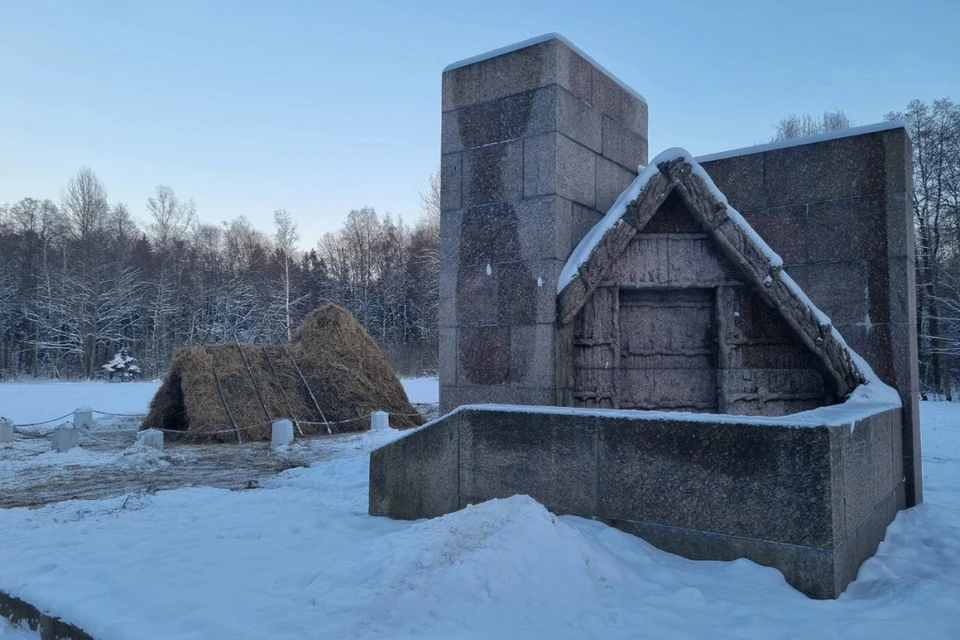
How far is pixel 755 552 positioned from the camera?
388 cm

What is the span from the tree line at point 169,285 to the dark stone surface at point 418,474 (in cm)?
2887

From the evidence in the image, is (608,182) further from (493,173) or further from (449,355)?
(449,355)

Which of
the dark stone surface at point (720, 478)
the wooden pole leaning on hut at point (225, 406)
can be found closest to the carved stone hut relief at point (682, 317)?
the dark stone surface at point (720, 478)

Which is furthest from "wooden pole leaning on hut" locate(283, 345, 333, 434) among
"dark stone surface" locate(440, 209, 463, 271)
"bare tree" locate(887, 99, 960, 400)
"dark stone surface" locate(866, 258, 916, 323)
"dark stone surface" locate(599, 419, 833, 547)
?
"bare tree" locate(887, 99, 960, 400)

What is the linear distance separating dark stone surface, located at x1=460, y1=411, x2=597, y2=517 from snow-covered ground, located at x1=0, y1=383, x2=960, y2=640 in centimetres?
25

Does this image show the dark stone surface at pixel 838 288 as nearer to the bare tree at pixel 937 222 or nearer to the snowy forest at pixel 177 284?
the bare tree at pixel 937 222

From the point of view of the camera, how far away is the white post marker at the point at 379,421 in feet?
50.3

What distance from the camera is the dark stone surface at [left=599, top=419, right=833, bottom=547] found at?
12.2 feet

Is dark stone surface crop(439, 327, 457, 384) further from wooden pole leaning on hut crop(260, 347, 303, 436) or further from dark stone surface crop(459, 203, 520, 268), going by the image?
wooden pole leaning on hut crop(260, 347, 303, 436)

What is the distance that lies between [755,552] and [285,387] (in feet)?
45.7

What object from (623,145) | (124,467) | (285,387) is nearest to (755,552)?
(623,145)

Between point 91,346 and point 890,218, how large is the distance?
41493mm

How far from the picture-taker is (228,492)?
25.2 feet

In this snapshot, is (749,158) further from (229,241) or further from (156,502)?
(229,241)
